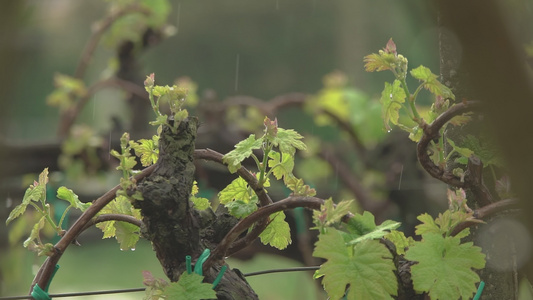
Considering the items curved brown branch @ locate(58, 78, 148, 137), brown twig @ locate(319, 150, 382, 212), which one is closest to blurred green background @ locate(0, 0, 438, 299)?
curved brown branch @ locate(58, 78, 148, 137)

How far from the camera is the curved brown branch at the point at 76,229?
0.63 meters

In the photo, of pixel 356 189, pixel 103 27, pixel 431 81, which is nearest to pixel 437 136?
pixel 431 81

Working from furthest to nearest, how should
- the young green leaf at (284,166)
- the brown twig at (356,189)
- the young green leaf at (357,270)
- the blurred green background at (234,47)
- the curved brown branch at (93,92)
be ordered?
1. the blurred green background at (234,47)
2. the curved brown branch at (93,92)
3. the brown twig at (356,189)
4. the young green leaf at (284,166)
5. the young green leaf at (357,270)

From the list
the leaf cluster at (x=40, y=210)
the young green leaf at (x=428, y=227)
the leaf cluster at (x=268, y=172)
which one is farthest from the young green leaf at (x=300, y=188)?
the leaf cluster at (x=40, y=210)

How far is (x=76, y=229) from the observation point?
64cm

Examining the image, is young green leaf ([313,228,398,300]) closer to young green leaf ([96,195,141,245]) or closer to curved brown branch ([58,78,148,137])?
young green leaf ([96,195,141,245])

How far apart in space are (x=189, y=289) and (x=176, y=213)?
0.07 metres

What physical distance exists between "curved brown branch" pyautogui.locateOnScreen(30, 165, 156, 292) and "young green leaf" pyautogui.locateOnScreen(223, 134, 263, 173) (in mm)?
71

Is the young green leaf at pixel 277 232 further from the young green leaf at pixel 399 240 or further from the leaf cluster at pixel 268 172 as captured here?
the young green leaf at pixel 399 240

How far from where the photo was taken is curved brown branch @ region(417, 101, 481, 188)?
62cm

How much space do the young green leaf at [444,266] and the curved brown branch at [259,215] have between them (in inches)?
3.8

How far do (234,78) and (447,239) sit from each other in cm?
838

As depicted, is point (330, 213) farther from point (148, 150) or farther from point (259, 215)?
point (148, 150)

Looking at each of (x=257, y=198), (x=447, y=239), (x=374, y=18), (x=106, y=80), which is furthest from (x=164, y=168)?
(x=374, y=18)
